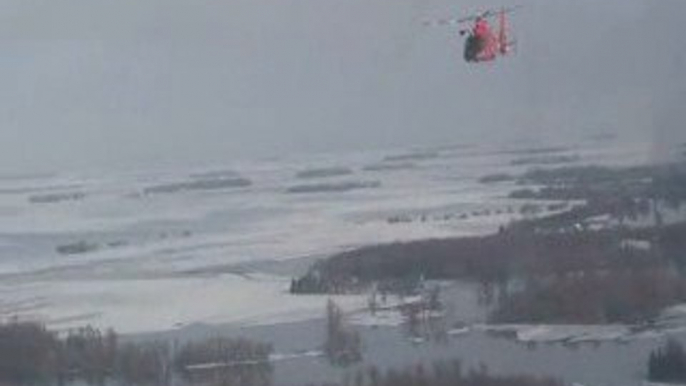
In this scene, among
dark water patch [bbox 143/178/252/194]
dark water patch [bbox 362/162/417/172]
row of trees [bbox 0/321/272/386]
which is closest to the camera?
row of trees [bbox 0/321/272/386]

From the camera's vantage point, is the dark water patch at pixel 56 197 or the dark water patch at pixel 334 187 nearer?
the dark water patch at pixel 334 187

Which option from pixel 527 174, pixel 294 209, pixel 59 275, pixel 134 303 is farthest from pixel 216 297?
pixel 527 174

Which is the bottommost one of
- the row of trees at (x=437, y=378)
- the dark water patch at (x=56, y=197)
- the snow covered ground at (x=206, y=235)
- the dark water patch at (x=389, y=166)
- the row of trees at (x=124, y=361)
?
the row of trees at (x=437, y=378)

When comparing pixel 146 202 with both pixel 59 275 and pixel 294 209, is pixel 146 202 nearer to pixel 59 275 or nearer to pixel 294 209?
pixel 294 209

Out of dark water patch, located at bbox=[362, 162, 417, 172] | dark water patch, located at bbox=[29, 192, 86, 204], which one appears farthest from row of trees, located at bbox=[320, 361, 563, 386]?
dark water patch, located at bbox=[362, 162, 417, 172]

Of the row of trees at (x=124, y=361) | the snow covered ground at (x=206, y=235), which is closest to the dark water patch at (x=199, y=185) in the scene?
the snow covered ground at (x=206, y=235)

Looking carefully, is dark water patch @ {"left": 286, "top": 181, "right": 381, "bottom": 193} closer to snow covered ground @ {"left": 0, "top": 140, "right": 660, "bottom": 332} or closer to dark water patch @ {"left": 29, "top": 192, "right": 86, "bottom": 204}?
snow covered ground @ {"left": 0, "top": 140, "right": 660, "bottom": 332}

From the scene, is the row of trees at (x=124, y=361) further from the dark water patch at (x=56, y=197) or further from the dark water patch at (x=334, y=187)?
the dark water patch at (x=56, y=197)

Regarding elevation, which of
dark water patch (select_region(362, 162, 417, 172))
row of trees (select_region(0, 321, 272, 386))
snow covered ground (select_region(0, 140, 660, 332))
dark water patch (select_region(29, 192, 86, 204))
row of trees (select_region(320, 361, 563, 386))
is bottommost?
row of trees (select_region(320, 361, 563, 386))

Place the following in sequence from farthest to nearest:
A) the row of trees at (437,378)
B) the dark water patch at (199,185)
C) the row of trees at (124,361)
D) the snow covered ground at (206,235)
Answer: the dark water patch at (199,185)
the snow covered ground at (206,235)
the row of trees at (124,361)
the row of trees at (437,378)
